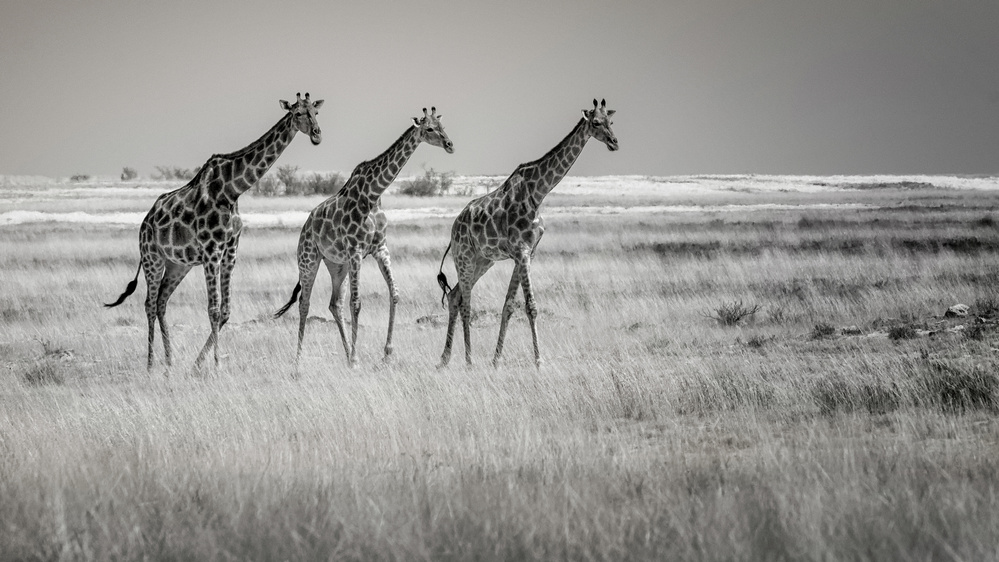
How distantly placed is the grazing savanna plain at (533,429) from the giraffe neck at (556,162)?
7.57 ft

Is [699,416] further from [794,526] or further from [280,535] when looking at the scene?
[280,535]

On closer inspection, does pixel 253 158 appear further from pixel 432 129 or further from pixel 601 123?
pixel 601 123

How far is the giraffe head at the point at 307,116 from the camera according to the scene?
41.2 feet

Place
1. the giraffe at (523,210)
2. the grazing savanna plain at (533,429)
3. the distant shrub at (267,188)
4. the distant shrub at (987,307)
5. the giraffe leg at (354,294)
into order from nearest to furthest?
the grazing savanna plain at (533,429)
the giraffe at (523,210)
the giraffe leg at (354,294)
the distant shrub at (987,307)
the distant shrub at (267,188)

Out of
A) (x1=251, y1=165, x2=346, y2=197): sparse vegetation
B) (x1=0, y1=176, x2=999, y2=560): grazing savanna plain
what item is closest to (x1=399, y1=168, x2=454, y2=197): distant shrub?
(x1=251, y1=165, x2=346, y2=197): sparse vegetation

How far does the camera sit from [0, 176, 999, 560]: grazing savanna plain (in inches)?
222

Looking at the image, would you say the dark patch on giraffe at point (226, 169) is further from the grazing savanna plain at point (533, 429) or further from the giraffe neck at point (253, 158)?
the grazing savanna plain at point (533, 429)

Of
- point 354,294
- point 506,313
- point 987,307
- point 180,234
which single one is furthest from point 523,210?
point 987,307

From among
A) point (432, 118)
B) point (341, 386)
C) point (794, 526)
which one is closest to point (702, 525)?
point (794, 526)

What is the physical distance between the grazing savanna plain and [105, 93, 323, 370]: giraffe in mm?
1198

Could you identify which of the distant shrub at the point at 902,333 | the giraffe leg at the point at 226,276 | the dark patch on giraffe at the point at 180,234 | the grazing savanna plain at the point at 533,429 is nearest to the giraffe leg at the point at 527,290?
the grazing savanna plain at the point at 533,429

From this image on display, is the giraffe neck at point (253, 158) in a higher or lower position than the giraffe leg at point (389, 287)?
higher

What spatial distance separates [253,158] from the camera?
42.0ft

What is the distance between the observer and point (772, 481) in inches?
252
